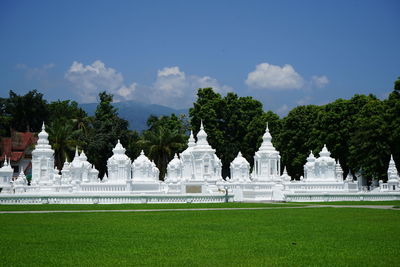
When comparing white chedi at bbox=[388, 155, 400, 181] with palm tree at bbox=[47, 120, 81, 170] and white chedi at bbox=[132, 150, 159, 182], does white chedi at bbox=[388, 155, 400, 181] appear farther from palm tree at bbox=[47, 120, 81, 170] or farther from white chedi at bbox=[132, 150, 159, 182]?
palm tree at bbox=[47, 120, 81, 170]

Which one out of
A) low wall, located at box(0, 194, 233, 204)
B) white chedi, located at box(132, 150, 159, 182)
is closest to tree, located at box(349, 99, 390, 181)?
white chedi, located at box(132, 150, 159, 182)

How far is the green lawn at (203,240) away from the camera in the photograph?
1609 centimetres

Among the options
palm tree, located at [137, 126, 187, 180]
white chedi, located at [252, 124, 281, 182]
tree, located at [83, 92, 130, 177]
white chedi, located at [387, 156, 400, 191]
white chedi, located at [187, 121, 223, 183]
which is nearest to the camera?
white chedi, located at [387, 156, 400, 191]

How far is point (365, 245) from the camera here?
18562 millimetres

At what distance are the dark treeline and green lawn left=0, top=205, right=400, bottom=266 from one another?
31129mm

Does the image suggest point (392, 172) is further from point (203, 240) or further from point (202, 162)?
point (203, 240)

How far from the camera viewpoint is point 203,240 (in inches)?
789

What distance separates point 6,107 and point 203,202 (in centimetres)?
5805

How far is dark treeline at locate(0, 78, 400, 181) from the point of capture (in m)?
60.0

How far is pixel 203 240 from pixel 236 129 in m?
70.4

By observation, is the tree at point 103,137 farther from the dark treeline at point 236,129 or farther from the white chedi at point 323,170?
the white chedi at point 323,170

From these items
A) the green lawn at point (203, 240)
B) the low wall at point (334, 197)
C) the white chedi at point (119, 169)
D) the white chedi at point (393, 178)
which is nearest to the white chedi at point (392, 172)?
the white chedi at point (393, 178)

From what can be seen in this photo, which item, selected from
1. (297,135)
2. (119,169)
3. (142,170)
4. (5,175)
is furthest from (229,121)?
(5,175)

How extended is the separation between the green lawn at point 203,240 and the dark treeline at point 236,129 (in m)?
31.1
